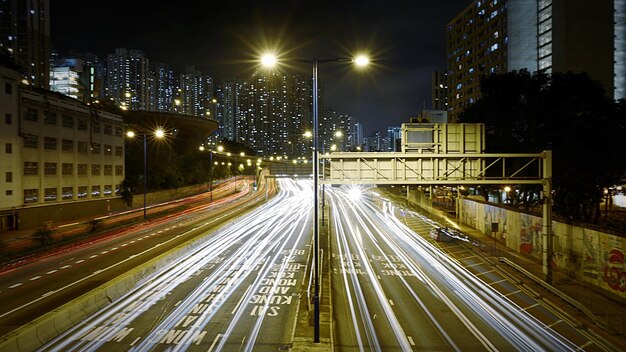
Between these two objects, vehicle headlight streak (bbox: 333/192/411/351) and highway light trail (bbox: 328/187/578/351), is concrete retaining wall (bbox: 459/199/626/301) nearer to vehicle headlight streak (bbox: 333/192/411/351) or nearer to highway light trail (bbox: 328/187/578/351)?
highway light trail (bbox: 328/187/578/351)

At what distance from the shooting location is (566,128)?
1168 inches

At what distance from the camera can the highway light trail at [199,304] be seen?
485 inches

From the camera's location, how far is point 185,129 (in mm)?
84250

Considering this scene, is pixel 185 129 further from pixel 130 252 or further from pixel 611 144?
pixel 611 144

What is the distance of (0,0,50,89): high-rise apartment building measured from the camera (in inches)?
4587

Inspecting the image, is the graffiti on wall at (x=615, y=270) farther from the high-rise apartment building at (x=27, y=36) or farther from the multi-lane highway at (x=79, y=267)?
the high-rise apartment building at (x=27, y=36)

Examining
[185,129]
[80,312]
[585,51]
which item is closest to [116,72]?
[185,129]

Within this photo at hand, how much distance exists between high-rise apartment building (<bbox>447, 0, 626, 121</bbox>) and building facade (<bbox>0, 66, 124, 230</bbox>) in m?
60.8

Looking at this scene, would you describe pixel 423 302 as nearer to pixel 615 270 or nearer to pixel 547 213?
pixel 547 213

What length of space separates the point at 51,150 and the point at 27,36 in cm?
10628

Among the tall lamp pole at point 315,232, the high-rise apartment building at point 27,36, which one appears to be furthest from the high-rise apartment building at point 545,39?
the high-rise apartment building at point 27,36

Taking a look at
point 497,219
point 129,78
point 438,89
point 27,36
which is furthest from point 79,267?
point 129,78

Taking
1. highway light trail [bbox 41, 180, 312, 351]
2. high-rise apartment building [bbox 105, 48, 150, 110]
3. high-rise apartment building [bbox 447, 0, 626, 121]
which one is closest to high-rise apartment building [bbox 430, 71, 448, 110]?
high-rise apartment building [bbox 447, 0, 626, 121]

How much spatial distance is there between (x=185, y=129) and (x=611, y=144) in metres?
75.3
